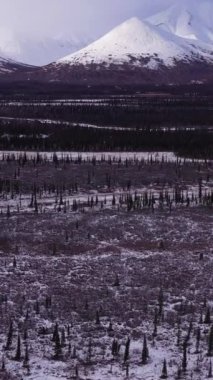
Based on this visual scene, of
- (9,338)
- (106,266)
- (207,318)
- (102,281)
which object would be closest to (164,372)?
(207,318)

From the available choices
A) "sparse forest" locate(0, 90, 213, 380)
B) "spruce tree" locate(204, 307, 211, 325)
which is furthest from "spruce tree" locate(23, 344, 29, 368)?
"spruce tree" locate(204, 307, 211, 325)

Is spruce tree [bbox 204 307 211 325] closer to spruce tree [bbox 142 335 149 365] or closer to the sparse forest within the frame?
the sparse forest

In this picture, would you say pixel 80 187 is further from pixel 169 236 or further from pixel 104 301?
pixel 104 301

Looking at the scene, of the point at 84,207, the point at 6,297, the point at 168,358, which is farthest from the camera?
the point at 84,207

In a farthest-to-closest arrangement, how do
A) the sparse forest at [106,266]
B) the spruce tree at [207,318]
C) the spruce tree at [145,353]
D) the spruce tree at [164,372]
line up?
the spruce tree at [207,318], the sparse forest at [106,266], the spruce tree at [145,353], the spruce tree at [164,372]

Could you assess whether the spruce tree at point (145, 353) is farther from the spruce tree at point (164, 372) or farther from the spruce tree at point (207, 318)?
the spruce tree at point (207, 318)

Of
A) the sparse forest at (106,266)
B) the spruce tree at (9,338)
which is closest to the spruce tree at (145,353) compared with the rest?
the sparse forest at (106,266)

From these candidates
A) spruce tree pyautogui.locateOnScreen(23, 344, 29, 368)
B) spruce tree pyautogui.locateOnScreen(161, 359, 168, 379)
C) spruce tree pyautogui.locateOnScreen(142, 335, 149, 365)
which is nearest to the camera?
spruce tree pyautogui.locateOnScreen(161, 359, 168, 379)

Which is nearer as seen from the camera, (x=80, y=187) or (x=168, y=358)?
(x=168, y=358)

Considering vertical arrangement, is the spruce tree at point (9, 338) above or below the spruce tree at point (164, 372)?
above

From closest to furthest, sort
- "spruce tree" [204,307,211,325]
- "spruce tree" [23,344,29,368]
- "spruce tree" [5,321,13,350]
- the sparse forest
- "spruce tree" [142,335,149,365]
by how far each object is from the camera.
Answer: "spruce tree" [23,344,29,368] → "spruce tree" [142,335,149,365] → the sparse forest → "spruce tree" [5,321,13,350] → "spruce tree" [204,307,211,325]

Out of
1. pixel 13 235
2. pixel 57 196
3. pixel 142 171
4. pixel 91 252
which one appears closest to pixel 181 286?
pixel 91 252
